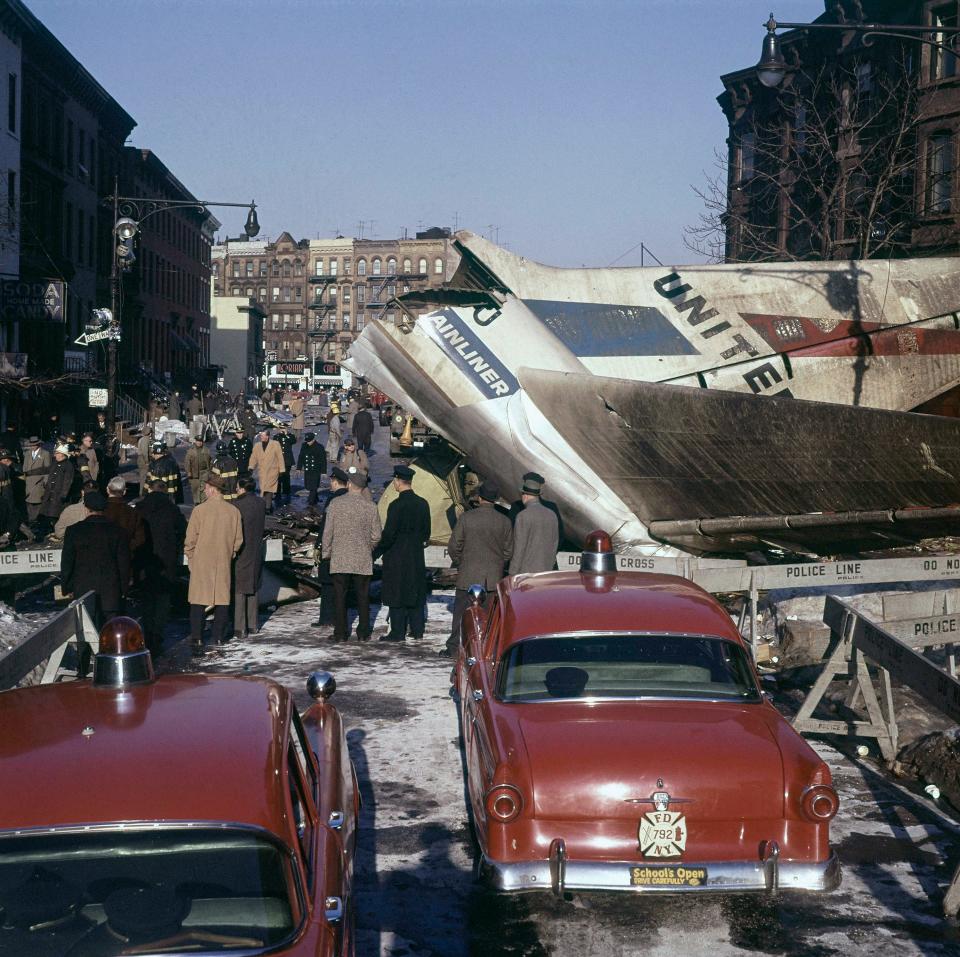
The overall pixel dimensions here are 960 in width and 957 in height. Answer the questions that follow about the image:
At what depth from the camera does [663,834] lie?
5.48m

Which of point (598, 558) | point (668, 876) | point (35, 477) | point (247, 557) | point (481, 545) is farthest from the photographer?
point (35, 477)

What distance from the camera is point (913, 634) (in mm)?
9617

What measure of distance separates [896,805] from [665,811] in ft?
9.55

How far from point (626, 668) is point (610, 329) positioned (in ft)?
39.1

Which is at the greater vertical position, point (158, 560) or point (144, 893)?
point (158, 560)

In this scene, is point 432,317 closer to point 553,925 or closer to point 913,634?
point 913,634

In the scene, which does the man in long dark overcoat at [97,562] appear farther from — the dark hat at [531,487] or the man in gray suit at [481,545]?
the dark hat at [531,487]

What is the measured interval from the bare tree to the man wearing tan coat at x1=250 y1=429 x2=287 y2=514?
1565 cm

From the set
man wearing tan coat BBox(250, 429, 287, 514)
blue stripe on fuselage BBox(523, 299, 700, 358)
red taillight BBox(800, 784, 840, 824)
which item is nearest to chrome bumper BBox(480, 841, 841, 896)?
red taillight BBox(800, 784, 840, 824)

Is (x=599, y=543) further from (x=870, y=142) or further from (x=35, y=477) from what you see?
(x=870, y=142)

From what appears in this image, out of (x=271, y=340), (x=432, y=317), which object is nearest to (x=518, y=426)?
(x=432, y=317)

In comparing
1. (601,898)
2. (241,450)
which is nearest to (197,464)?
(241,450)

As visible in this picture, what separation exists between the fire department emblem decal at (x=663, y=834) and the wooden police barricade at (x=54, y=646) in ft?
→ 10.7

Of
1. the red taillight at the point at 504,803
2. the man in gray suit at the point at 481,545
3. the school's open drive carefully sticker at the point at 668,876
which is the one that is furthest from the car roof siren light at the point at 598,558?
the man in gray suit at the point at 481,545
